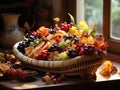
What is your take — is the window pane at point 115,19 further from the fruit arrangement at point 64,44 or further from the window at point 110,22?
the fruit arrangement at point 64,44

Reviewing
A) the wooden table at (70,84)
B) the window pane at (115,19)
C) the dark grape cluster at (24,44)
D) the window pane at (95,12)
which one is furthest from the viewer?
the window pane at (95,12)

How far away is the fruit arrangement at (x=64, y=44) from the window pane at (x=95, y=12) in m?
0.40

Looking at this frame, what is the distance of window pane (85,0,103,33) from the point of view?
2260 millimetres

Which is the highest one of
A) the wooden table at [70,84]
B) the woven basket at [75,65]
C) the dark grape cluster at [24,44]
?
the dark grape cluster at [24,44]

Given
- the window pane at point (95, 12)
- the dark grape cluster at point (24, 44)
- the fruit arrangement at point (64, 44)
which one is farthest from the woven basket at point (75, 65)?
the window pane at point (95, 12)

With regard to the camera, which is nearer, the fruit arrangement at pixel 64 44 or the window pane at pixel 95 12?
the fruit arrangement at pixel 64 44

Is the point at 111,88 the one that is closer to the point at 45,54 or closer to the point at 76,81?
the point at 76,81

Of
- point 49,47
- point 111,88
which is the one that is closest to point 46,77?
point 49,47

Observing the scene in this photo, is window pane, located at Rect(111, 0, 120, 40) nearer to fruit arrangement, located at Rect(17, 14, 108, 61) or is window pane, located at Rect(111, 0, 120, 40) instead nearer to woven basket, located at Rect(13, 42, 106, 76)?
fruit arrangement, located at Rect(17, 14, 108, 61)

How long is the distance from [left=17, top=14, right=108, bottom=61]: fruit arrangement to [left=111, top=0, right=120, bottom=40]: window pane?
12.9 inches

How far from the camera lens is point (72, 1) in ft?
7.98

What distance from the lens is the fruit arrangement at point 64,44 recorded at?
5.45 feet

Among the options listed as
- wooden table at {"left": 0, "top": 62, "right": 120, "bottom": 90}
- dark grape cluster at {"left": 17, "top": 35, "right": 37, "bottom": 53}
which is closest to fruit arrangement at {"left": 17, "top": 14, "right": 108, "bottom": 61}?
dark grape cluster at {"left": 17, "top": 35, "right": 37, "bottom": 53}

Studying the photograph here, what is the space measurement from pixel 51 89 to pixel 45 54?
0.19m
